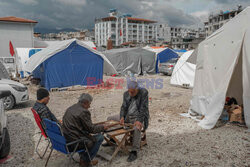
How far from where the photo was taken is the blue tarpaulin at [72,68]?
40.9 ft

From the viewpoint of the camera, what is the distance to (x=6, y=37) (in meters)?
33.3

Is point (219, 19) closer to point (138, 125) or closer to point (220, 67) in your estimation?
point (220, 67)

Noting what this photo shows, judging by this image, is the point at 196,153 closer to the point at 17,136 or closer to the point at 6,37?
the point at 17,136

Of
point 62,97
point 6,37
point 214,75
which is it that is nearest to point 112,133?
point 214,75

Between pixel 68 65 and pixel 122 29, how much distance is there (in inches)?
3689

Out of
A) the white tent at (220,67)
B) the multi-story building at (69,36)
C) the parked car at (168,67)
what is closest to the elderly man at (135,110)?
the white tent at (220,67)

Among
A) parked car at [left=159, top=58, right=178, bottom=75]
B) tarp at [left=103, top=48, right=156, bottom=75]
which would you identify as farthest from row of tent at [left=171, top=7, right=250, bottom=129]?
tarp at [left=103, top=48, right=156, bottom=75]

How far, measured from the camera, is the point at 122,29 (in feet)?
339

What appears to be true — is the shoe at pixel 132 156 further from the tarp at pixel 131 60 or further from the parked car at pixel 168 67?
the tarp at pixel 131 60

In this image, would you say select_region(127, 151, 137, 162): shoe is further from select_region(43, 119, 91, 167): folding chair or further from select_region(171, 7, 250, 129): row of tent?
select_region(171, 7, 250, 129): row of tent

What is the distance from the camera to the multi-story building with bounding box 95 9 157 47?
102m

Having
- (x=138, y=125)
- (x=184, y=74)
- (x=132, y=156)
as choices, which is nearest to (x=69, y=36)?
(x=184, y=74)

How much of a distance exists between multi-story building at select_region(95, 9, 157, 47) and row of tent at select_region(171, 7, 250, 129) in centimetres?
9218

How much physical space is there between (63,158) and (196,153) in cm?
272
